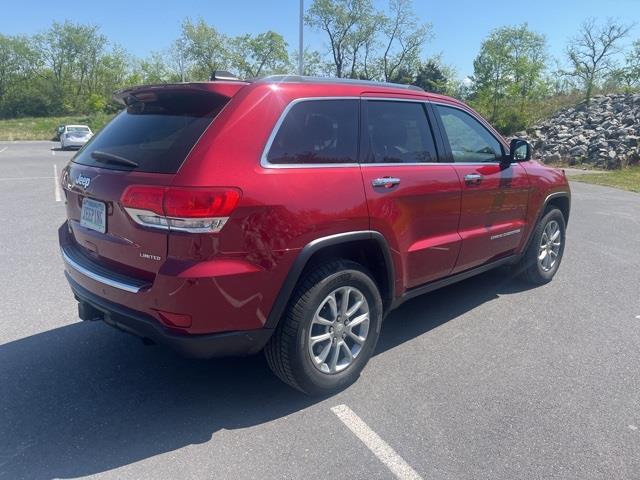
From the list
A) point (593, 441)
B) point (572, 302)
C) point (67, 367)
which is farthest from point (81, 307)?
point (572, 302)

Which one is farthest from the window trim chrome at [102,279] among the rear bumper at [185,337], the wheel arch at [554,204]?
the wheel arch at [554,204]

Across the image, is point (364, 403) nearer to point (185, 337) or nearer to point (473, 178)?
point (185, 337)

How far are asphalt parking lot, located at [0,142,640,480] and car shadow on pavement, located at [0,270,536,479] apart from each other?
0.01 meters

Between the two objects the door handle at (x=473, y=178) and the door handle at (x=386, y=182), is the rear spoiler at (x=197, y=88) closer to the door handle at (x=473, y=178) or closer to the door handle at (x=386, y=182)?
the door handle at (x=386, y=182)

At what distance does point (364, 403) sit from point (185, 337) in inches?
45.7

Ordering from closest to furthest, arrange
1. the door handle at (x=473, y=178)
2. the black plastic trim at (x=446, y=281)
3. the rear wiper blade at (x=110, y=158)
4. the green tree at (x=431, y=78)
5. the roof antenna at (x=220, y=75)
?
the rear wiper blade at (x=110, y=158) < the roof antenna at (x=220, y=75) < the black plastic trim at (x=446, y=281) < the door handle at (x=473, y=178) < the green tree at (x=431, y=78)

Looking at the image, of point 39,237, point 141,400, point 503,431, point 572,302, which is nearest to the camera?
point 503,431

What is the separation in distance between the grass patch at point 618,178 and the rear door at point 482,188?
11.1 m

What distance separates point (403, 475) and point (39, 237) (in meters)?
6.14

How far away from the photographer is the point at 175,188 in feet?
8.35

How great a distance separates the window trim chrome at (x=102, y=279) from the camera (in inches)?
107

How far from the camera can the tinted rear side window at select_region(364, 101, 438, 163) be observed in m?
3.40

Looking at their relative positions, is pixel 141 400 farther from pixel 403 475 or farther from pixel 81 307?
pixel 403 475

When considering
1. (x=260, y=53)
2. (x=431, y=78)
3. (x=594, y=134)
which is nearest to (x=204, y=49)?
(x=260, y=53)
